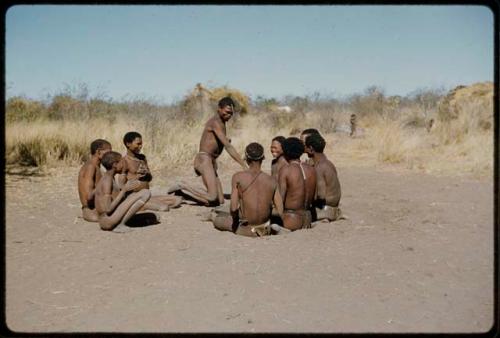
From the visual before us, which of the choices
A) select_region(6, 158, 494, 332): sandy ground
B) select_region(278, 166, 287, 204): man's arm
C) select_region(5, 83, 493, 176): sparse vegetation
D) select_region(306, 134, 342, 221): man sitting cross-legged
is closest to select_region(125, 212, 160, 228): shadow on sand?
select_region(6, 158, 494, 332): sandy ground

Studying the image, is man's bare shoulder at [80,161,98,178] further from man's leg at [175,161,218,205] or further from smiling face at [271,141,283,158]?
smiling face at [271,141,283,158]

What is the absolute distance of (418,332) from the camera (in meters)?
3.67

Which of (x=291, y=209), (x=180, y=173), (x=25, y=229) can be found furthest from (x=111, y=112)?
(x=291, y=209)

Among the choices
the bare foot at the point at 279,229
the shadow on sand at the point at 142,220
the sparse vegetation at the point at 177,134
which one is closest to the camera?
the bare foot at the point at 279,229

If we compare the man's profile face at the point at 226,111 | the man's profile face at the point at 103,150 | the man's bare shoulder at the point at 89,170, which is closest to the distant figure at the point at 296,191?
the man's profile face at the point at 226,111

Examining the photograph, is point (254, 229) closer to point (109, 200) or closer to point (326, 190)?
point (326, 190)

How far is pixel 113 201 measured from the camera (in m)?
6.27

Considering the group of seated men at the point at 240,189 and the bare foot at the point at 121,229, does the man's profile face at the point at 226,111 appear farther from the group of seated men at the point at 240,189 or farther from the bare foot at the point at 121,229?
the bare foot at the point at 121,229

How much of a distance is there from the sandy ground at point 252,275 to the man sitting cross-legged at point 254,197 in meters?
0.21

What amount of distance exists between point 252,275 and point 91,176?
2.80 metres

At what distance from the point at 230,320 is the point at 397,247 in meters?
2.52

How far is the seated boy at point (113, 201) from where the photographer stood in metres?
6.18

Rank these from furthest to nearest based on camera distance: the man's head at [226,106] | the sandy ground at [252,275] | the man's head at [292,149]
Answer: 1. the man's head at [226,106]
2. the man's head at [292,149]
3. the sandy ground at [252,275]

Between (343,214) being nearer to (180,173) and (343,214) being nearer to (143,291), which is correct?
(143,291)
